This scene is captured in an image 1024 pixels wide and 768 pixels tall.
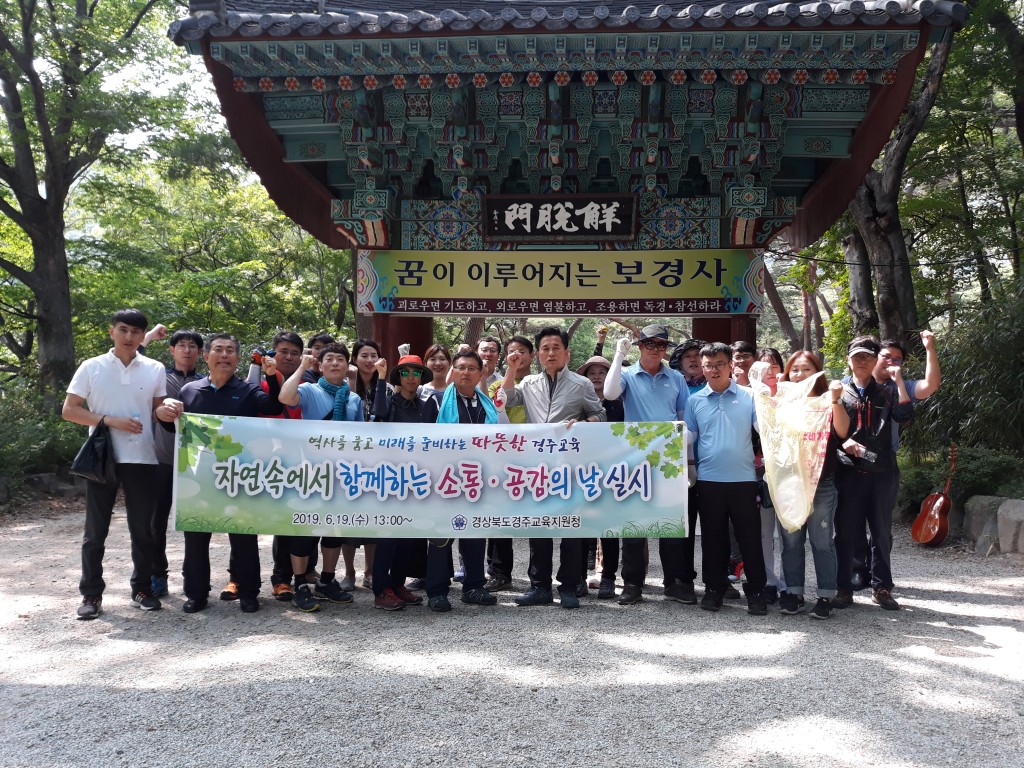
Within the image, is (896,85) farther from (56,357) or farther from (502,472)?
(56,357)

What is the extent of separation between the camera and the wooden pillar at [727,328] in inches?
297

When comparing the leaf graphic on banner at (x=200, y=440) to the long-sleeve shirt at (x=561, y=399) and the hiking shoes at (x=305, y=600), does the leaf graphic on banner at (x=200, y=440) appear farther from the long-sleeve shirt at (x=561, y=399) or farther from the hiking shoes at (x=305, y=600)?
the long-sleeve shirt at (x=561, y=399)

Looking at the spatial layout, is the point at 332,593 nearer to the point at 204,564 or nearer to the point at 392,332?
the point at 204,564

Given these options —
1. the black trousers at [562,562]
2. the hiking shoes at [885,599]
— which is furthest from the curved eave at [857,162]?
the black trousers at [562,562]

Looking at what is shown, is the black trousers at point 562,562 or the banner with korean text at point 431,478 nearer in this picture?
the banner with korean text at point 431,478

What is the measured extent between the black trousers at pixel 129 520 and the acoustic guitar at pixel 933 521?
6.38 metres

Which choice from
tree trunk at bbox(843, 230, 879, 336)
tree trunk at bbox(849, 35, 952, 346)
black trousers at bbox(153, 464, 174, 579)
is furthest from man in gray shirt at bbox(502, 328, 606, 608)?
tree trunk at bbox(843, 230, 879, 336)

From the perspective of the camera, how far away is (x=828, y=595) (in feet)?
15.8

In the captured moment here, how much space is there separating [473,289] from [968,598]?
477 centimetres

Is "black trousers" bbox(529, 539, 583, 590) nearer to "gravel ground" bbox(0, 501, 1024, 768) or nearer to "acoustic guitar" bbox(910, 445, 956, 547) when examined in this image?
"gravel ground" bbox(0, 501, 1024, 768)

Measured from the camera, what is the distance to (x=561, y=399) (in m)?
5.14

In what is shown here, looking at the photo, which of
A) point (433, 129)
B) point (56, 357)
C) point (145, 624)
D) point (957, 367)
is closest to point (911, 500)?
point (957, 367)

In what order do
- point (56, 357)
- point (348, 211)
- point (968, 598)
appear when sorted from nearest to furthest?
point (968, 598)
point (348, 211)
point (56, 357)

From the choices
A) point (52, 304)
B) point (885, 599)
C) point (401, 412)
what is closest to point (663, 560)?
point (885, 599)
